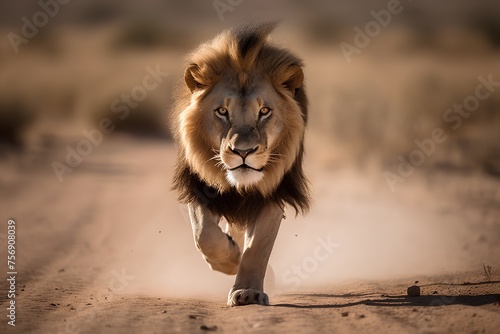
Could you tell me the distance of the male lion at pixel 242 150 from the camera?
227 inches

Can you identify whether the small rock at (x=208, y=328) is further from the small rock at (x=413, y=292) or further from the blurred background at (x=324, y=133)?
the blurred background at (x=324, y=133)

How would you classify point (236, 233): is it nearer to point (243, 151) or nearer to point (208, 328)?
point (243, 151)

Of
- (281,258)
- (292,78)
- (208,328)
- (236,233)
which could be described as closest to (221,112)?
(292,78)

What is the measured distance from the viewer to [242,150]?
5566mm

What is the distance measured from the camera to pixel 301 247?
954cm

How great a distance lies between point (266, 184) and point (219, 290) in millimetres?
1992

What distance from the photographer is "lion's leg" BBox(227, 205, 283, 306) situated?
5.66 m

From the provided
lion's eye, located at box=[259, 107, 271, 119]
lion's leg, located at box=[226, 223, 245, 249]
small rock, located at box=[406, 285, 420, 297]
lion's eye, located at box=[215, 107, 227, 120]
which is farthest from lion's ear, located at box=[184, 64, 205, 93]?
small rock, located at box=[406, 285, 420, 297]

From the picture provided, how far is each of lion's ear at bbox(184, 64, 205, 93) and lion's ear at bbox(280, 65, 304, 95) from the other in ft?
1.85

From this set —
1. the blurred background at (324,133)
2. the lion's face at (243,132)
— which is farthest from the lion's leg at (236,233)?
the blurred background at (324,133)

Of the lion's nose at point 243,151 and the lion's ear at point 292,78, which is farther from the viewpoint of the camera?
the lion's ear at point 292,78

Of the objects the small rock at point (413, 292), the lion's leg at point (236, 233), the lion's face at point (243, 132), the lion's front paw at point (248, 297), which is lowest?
the lion's front paw at point (248, 297)

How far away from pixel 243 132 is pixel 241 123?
0.11 meters

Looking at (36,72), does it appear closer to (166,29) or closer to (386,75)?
(166,29)
